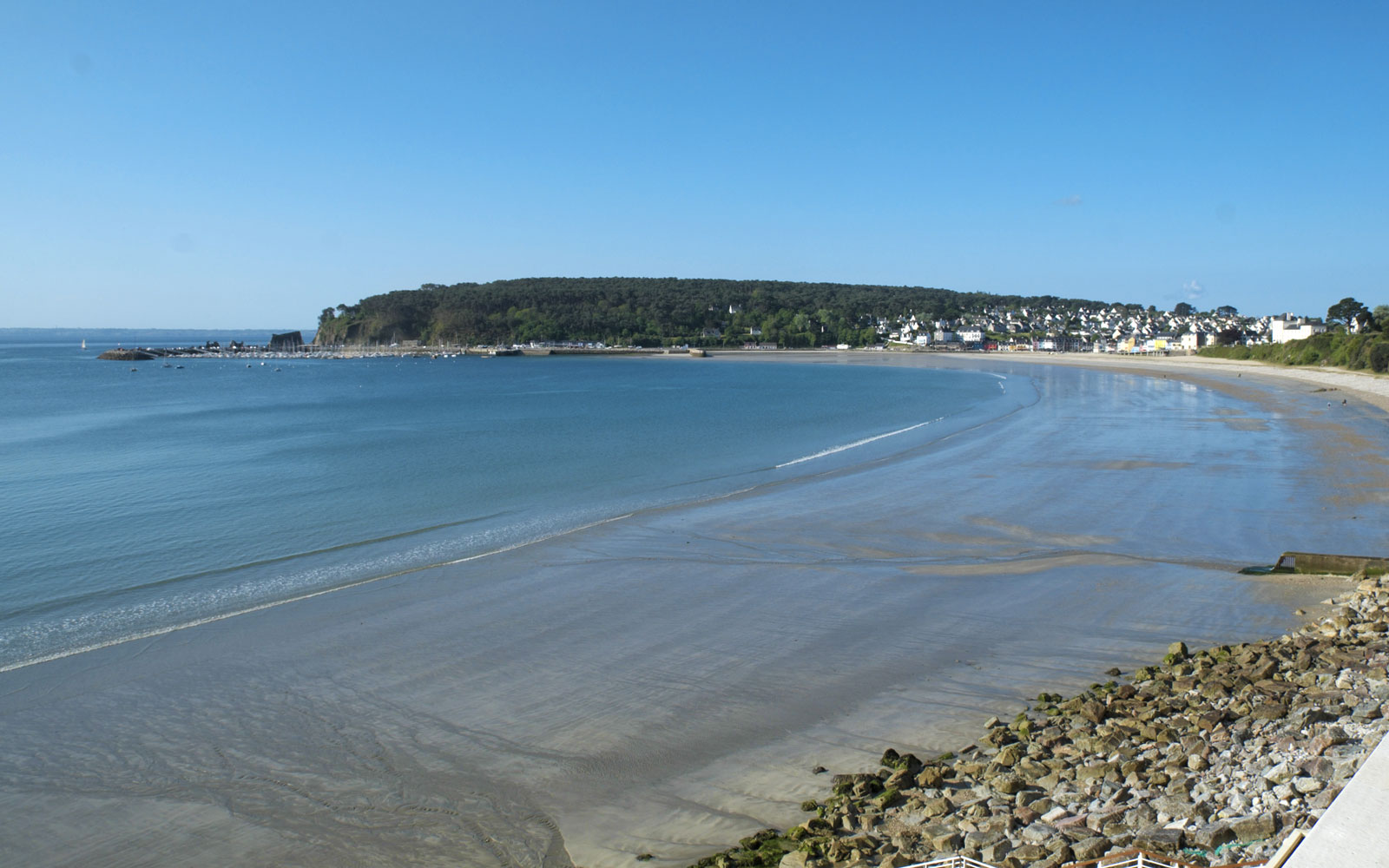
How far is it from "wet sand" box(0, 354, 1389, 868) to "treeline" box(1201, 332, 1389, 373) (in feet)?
162

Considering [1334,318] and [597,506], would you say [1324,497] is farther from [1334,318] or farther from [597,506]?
[1334,318]

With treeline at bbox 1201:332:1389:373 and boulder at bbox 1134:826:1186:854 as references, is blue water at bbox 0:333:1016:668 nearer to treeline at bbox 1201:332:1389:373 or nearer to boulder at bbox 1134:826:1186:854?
boulder at bbox 1134:826:1186:854

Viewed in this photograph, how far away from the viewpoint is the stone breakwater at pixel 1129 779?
4.86 m

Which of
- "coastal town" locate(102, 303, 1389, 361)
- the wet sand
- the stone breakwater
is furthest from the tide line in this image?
"coastal town" locate(102, 303, 1389, 361)

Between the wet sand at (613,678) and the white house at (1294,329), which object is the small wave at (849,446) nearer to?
the wet sand at (613,678)

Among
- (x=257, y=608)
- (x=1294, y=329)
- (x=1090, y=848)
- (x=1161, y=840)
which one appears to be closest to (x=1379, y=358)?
(x=1294, y=329)

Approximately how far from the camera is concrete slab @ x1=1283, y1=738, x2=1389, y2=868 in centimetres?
350

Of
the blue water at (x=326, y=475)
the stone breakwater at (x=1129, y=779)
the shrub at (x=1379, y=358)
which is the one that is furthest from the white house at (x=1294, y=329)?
the stone breakwater at (x=1129, y=779)

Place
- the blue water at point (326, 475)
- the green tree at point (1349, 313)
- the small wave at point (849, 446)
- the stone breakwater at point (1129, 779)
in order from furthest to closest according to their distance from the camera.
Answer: the green tree at point (1349, 313) → the small wave at point (849, 446) → the blue water at point (326, 475) → the stone breakwater at point (1129, 779)

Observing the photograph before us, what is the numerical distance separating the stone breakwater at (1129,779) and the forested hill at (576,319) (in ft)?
537

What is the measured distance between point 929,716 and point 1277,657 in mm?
3228

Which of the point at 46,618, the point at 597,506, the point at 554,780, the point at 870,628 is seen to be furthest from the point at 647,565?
the point at 46,618

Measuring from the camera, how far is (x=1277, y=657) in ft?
26.2

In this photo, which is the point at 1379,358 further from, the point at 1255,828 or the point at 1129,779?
the point at 1255,828
